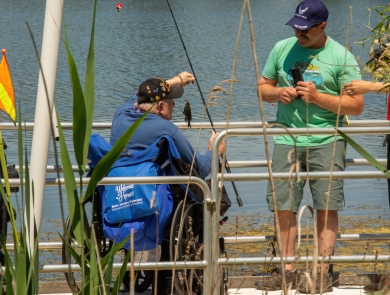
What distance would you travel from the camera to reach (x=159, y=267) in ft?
10.6

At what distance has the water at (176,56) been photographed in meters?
8.61

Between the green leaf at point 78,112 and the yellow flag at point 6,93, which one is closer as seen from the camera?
the green leaf at point 78,112

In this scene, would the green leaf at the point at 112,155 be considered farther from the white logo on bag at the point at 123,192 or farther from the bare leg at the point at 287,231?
the bare leg at the point at 287,231

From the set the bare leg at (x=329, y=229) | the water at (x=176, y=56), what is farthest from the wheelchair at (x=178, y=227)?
the water at (x=176, y=56)

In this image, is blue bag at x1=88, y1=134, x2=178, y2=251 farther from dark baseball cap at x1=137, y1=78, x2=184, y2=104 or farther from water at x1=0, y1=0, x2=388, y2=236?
water at x1=0, y1=0, x2=388, y2=236

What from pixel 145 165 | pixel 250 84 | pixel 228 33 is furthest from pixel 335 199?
pixel 228 33

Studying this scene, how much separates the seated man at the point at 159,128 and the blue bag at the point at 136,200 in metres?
0.08

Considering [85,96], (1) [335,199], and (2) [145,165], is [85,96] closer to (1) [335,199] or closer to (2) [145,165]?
(2) [145,165]

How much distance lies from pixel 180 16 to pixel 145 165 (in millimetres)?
22020

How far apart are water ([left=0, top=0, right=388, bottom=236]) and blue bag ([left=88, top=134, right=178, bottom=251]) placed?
1.10 m

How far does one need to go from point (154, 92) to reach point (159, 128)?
0.22 meters

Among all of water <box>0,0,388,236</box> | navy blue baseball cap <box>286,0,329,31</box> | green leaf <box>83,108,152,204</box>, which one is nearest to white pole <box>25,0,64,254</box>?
green leaf <box>83,108,152,204</box>

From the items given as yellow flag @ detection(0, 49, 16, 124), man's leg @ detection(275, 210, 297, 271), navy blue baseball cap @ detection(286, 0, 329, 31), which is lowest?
man's leg @ detection(275, 210, 297, 271)

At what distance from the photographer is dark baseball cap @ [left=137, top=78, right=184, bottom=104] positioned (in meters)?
3.75
